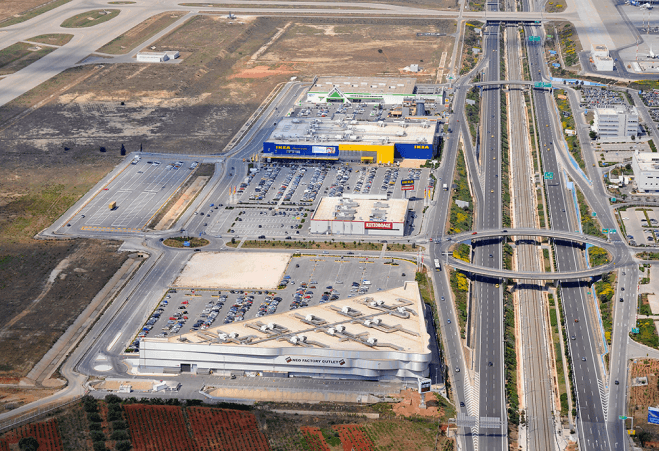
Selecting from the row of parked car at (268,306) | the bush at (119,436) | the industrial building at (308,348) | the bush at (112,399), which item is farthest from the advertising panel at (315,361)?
the bush at (119,436)

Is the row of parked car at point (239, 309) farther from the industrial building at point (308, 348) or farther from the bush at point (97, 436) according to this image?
the bush at point (97, 436)

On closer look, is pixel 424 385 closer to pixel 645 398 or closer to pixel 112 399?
pixel 645 398

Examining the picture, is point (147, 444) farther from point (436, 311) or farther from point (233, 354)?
point (436, 311)

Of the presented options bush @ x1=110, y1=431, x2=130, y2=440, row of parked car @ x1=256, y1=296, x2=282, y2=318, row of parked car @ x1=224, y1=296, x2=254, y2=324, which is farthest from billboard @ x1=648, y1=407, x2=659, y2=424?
bush @ x1=110, y1=431, x2=130, y2=440

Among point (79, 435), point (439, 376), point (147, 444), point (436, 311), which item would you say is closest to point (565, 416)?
point (439, 376)

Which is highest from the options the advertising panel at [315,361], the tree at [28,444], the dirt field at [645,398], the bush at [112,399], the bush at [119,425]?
the advertising panel at [315,361]
